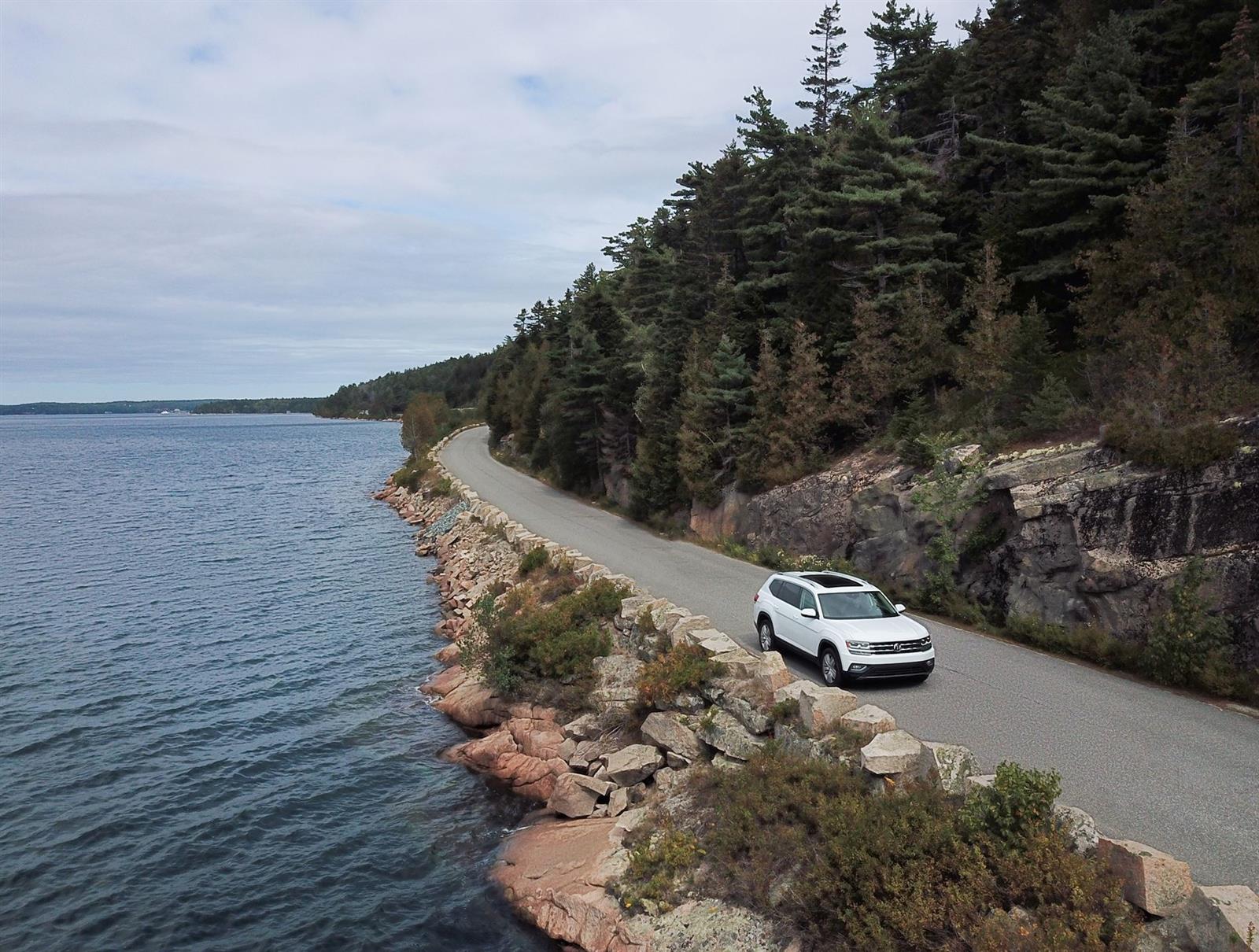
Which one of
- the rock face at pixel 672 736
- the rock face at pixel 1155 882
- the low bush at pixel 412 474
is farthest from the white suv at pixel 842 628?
the low bush at pixel 412 474

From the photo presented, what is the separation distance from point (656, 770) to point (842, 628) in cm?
389

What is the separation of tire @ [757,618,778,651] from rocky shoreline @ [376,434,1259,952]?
1.22 metres

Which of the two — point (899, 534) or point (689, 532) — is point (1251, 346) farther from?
point (689, 532)

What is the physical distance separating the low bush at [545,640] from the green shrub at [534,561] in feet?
15.5

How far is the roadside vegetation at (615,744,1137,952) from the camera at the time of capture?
7145 mm

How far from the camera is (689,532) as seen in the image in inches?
1254

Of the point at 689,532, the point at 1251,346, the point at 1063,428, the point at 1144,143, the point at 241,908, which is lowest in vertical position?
the point at 241,908

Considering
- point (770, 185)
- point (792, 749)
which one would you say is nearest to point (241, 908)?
point (792, 749)

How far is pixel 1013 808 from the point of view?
7.96 meters

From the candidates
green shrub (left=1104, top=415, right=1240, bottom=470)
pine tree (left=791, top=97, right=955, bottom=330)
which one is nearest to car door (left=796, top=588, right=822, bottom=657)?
green shrub (left=1104, top=415, right=1240, bottom=470)

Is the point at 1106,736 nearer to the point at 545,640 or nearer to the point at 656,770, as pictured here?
the point at 656,770

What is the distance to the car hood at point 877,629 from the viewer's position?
1339 cm

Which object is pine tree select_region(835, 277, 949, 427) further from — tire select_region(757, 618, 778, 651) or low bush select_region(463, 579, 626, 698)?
tire select_region(757, 618, 778, 651)

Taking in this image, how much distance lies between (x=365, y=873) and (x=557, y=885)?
10.9 ft
